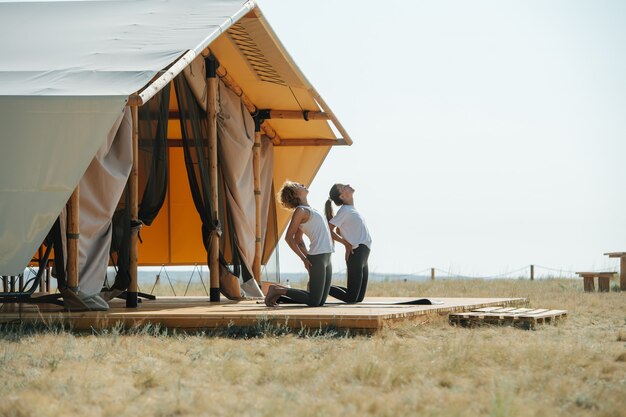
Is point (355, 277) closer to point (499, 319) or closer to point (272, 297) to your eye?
point (272, 297)

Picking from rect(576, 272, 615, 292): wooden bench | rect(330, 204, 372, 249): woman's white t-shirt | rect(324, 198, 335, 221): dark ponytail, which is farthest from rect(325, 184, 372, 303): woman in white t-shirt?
rect(576, 272, 615, 292): wooden bench

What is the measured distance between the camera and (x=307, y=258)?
762cm

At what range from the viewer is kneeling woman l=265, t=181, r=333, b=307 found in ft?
24.6

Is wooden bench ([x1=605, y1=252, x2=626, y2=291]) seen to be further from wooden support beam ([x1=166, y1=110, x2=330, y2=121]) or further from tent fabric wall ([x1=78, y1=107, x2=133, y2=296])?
tent fabric wall ([x1=78, y1=107, x2=133, y2=296])

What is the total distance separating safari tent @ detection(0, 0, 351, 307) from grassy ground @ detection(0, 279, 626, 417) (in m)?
1.07

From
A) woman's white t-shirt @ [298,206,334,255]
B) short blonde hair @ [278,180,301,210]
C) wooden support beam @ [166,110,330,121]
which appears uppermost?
wooden support beam @ [166,110,330,121]

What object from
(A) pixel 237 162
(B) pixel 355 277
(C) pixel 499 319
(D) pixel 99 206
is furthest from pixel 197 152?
(C) pixel 499 319

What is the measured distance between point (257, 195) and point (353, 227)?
232cm

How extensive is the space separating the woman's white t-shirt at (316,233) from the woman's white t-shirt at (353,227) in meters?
0.86

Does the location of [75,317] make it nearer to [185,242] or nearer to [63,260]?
[63,260]

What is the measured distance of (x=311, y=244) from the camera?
24.6 ft

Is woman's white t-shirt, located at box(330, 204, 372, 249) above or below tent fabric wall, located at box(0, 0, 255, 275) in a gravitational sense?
below

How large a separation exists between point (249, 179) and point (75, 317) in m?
3.87

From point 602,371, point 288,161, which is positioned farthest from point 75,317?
point 288,161
